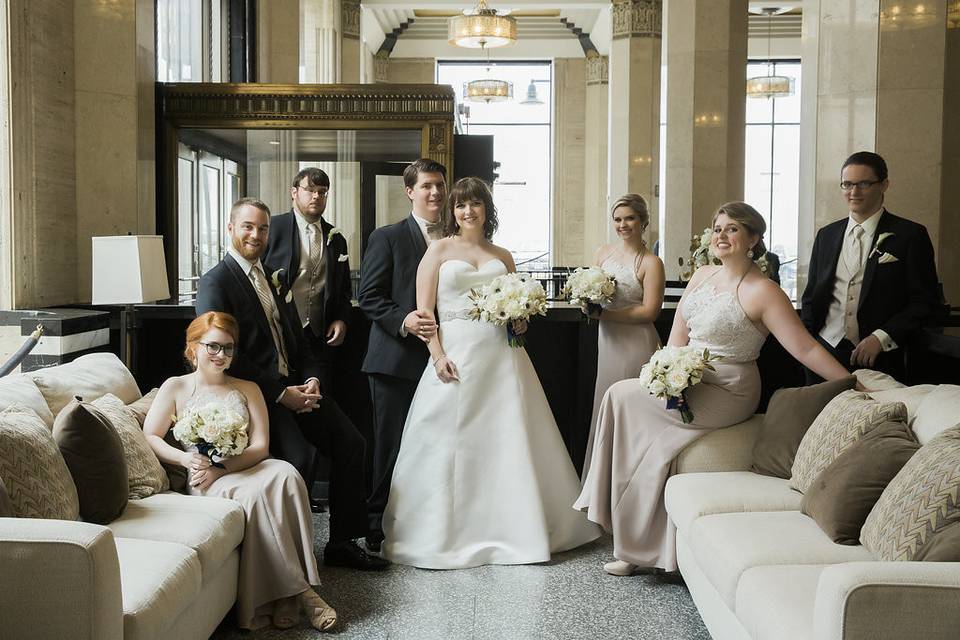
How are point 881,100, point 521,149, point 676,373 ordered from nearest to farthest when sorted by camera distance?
point 676,373
point 881,100
point 521,149

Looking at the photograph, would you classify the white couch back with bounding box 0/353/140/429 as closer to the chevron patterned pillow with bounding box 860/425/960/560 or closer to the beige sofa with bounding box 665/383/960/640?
the beige sofa with bounding box 665/383/960/640

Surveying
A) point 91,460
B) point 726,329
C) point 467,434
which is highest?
point 726,329

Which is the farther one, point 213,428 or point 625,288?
point 625,288

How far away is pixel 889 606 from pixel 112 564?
2.02 metres

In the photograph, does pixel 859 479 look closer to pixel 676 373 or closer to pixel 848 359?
pixel 676 373

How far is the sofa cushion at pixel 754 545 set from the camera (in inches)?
132

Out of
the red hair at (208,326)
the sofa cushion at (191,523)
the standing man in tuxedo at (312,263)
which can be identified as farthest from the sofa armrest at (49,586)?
the standing man in tuxedo at (312,263)

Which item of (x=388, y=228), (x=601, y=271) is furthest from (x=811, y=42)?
(x=388, y=228)

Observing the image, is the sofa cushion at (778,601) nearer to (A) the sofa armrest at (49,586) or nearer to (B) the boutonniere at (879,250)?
(A) the sofa armrest at (49,586)

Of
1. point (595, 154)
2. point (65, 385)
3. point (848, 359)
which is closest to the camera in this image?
point (65, 385)

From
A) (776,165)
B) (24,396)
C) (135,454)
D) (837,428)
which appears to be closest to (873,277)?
(837,428)

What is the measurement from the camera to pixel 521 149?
25281 mm

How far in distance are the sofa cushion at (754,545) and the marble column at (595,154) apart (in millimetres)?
19907

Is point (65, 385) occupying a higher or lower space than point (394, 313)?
lower
